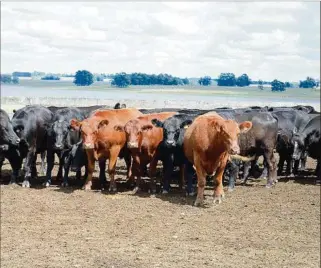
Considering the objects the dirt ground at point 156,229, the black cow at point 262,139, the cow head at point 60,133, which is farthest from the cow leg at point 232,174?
the cow head at point 60,133

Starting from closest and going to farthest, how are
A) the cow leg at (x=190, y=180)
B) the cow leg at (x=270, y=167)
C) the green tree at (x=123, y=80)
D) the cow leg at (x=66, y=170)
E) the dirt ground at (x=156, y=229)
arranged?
the dirt ground at (x=156, y=229) → the cow leg at (x=190, y=180) → the cow leg at (x=66, y=170) → the cow leg at (x=270, y=167) → the green tree at (x=123, y=80)

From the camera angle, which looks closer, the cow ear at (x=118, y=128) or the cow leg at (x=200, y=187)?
the cow leg at (x=200, y=187)

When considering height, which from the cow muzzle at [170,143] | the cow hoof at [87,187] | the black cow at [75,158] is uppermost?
the cow muzzle at [170,143]

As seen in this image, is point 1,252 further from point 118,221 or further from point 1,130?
point 1,130

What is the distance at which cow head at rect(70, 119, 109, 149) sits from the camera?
38.6ft

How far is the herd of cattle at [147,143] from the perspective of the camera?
11.2 meters

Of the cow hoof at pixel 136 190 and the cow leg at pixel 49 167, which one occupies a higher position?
the cow leg at pixel 49 167

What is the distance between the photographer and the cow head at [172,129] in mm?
11734

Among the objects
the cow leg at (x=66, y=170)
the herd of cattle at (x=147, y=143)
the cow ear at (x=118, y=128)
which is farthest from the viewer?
the cow leg at (x=66, y=170)

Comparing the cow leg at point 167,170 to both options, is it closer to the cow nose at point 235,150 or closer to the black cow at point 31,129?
the cow nose at point 235,150

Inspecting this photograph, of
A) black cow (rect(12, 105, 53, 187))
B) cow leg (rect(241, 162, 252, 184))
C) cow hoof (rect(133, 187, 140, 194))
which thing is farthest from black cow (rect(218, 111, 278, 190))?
black cow (rect(12, 105, 53, 187))

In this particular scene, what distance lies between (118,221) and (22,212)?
1.89m

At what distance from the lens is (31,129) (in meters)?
13.0

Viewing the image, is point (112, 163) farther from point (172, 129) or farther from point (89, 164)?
point (172, 129)
